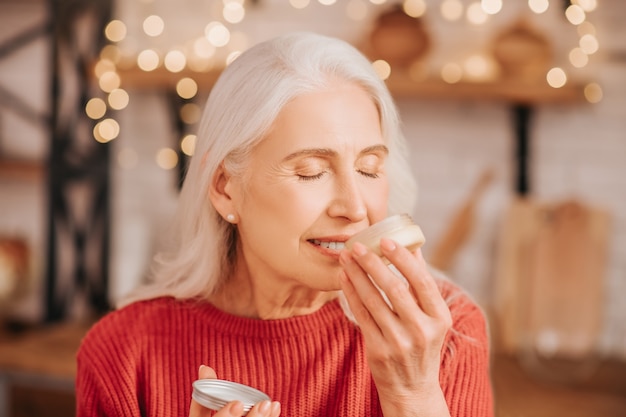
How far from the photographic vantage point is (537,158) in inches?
89.6

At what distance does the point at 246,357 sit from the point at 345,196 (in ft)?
1.05

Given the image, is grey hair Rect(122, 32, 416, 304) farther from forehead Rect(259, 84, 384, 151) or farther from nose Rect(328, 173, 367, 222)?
nose Rect(328, 173, 367, 222)

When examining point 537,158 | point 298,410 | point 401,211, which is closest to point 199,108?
point 537,158

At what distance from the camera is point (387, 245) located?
0.83m

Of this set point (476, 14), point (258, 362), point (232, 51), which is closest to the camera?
point (258, 362)

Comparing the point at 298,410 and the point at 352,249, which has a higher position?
the point at 352,249

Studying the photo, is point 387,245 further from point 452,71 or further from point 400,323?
point 452,71

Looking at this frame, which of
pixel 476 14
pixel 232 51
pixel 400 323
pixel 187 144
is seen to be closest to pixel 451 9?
pixel 476 14

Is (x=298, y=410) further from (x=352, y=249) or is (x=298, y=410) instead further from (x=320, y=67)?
(x=320, y=67)

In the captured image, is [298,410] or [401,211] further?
[401,211]

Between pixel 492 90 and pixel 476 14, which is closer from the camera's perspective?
pixel 492 90

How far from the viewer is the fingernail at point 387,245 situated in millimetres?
825

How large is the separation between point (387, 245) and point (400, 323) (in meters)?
0.10

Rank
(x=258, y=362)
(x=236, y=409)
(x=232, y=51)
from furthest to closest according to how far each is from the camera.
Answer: (x=232, y=51)
(x=258, y=362)
(x=236, y=409)
